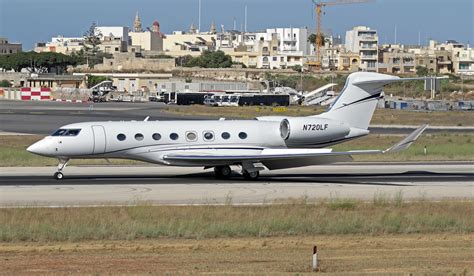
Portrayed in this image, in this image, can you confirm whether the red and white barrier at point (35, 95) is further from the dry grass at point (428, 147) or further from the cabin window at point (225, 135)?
the cabin window at point (225, 135)

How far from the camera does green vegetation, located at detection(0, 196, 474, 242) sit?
25250 mm

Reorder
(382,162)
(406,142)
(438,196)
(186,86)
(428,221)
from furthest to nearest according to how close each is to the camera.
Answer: (186,86) → (382,162) → (406,142) → (438,196) → (428,221)

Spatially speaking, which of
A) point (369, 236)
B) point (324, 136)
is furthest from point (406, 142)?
point (369, 236)

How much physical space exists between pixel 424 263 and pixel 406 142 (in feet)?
47.0

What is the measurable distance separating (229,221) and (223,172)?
38.6 feet

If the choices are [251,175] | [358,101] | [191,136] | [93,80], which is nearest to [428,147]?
[358,101]

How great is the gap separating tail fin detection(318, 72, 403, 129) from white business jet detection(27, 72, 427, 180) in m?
0.04

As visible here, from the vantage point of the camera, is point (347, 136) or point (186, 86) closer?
point (347, 136)

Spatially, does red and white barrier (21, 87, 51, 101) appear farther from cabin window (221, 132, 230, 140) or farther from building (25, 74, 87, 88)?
cabin window (221, 132, 230, 140)

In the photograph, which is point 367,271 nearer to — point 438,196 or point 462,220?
point 462,220

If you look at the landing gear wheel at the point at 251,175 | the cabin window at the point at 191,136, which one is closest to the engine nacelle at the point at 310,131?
the landing gear wheel at the point at 251,175

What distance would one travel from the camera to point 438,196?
3322cm

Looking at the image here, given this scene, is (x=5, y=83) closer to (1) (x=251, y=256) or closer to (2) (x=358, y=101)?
(2) (x=358, y=101)

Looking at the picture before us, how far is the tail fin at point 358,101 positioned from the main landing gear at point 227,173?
3841 millimetres
